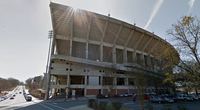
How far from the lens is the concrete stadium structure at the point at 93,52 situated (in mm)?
54469

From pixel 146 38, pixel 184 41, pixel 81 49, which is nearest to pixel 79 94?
pixel 81 49

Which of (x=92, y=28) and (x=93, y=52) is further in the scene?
(x=93, y=52)

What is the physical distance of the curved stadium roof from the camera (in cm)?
5341

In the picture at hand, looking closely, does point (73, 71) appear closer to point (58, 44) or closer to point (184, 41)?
point (58, 44)

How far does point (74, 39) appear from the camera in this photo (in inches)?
2287

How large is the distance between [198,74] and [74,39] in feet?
150

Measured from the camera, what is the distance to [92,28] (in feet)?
191

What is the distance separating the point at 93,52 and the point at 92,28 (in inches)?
354

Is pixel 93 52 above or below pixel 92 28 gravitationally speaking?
below

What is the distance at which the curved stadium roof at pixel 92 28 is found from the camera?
5341 cm

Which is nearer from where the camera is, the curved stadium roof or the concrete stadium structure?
the curved stadium roof

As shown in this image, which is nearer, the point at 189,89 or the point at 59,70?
the point at 189,89

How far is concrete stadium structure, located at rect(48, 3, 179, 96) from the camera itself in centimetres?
5447

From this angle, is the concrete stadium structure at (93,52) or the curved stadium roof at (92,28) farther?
the concrete stadium structure at (93,52)
